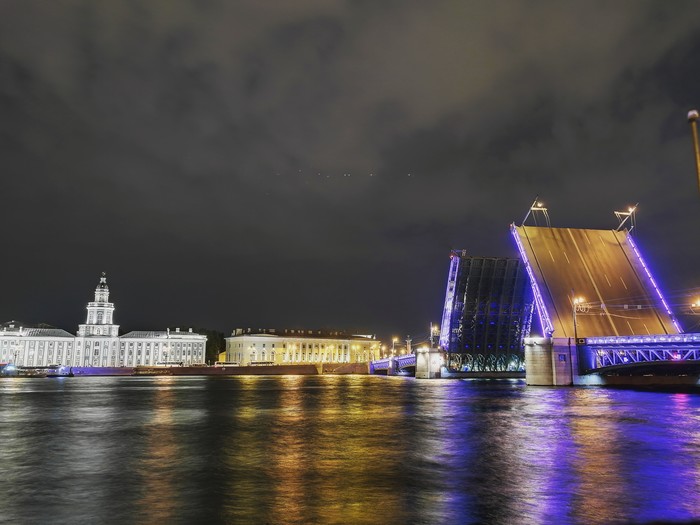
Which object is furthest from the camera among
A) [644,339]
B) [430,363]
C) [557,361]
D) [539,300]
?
[430,363]

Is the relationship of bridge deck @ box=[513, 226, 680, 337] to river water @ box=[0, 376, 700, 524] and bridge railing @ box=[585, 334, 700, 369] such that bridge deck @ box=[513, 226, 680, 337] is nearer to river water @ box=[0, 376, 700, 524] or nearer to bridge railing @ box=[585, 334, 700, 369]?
bridge railing @ box=[585, 334, 700, 369]

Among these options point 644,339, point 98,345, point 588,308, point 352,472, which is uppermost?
point 588,308

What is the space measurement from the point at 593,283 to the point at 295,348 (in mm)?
106069

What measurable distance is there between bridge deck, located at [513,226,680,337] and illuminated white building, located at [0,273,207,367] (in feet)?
396

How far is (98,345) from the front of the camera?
153375 millimetres

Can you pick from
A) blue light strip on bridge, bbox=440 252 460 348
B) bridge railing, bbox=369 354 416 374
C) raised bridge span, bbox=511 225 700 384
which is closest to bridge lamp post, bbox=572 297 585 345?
raised bridge span, bbox=511 225 700 384

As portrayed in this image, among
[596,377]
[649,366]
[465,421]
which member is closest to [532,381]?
[596,377]

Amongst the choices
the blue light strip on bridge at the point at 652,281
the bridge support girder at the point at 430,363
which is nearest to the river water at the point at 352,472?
the blue light strip on bridge at the point at 652,281

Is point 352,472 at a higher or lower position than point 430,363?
lower

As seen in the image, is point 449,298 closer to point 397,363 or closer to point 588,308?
point 588,308

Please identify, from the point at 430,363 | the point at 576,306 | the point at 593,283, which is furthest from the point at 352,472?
the point at 430,363

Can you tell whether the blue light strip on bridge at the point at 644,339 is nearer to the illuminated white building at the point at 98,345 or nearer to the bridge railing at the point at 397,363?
the bridge railing at the point at 397,363

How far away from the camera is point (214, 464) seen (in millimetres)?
11734

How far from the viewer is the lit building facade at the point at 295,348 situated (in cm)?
14925
